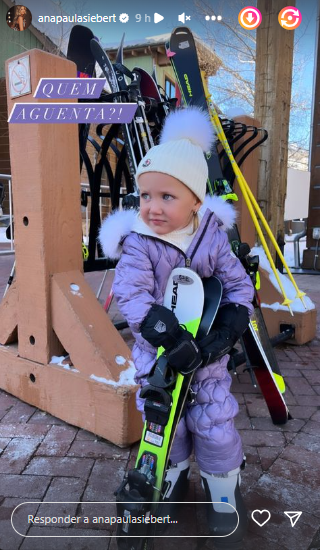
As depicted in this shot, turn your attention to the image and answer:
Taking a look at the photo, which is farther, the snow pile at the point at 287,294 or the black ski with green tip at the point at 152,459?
the snow pile at the point at 287,294

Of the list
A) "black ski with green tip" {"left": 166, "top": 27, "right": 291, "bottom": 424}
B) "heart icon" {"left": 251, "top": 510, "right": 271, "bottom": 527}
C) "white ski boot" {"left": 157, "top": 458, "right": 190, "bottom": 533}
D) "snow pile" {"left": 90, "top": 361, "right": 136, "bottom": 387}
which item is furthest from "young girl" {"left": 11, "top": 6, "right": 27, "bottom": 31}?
"heart icon" {"left": 251, "top": 510, "right": 271, "bottom": 527}

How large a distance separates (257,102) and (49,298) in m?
2.71

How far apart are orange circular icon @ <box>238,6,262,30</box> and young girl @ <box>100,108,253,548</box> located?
2388 mm

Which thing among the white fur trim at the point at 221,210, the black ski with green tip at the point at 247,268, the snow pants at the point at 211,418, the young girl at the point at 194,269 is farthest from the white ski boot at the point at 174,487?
the white fur trim at the point at 221,210

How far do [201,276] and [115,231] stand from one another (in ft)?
1.06

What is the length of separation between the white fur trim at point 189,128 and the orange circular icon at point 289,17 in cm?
248

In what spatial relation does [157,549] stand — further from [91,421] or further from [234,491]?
[91,421]

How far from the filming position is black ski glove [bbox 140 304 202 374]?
1.13 metres

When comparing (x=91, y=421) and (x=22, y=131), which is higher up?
(x=22, y=131)

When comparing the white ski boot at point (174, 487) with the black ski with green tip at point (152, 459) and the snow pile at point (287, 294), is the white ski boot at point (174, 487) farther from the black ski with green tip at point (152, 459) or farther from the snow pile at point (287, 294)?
the snow pile at point (287, 294)

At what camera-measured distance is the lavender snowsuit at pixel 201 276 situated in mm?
1295

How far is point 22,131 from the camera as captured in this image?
Result: 1.94 meters

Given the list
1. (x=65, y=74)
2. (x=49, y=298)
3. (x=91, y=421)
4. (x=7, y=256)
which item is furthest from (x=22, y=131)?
(x=7, y=256)

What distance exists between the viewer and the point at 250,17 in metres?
3.42
